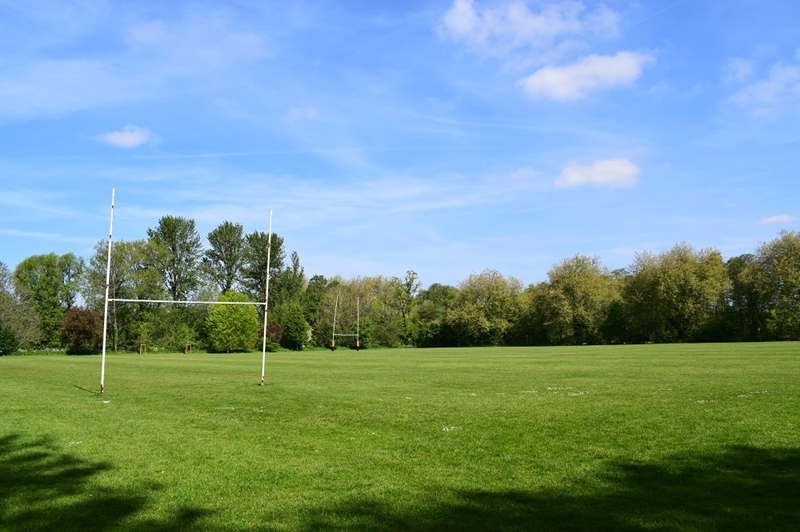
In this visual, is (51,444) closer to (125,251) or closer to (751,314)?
(125,251)

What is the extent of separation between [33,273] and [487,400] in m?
80.7

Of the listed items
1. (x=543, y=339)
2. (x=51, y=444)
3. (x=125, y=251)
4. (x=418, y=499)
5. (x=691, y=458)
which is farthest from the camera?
(x=543, y=339)

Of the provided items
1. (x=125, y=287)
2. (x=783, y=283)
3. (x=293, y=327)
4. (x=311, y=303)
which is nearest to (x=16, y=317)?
(x=125, y=287)

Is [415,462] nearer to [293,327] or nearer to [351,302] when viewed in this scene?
[293,327]

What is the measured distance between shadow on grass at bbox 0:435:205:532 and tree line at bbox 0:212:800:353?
64636mm

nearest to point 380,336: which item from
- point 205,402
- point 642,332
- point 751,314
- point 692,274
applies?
point 642,332

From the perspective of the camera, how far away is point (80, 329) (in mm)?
64750

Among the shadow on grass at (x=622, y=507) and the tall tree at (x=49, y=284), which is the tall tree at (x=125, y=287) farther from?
the shadow on grass at (x=622, y=507)

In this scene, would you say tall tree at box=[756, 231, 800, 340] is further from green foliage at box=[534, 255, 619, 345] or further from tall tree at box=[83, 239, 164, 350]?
tall tree at box=[83, 239, 164, 350]

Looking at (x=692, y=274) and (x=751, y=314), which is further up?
(x=692, y=274)

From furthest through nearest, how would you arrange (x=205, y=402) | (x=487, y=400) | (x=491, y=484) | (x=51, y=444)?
(x=205, y=402) < (x=487, y=400) < (x=51, y=444) < (x=491, y=484)

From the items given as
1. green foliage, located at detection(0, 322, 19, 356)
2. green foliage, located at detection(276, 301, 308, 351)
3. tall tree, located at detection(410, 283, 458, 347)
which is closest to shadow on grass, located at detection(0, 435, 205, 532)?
green foliage, located at detection(0, 322, 19, 356)

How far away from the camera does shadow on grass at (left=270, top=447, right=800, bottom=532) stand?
5.69 meters

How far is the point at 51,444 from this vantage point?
10148mm
